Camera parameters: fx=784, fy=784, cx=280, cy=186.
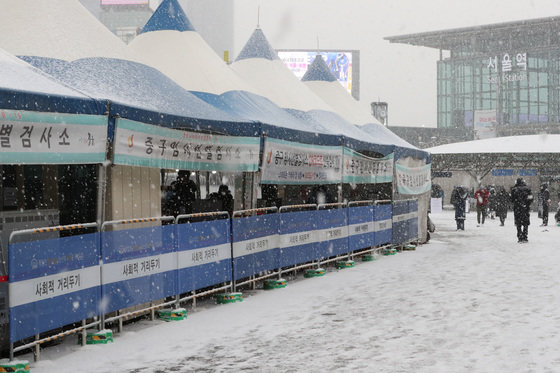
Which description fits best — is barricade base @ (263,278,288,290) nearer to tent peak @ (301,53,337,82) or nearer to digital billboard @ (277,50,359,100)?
tent peak @ (301,53,337,82)

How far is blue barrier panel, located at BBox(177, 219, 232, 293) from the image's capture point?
1014 centimetres

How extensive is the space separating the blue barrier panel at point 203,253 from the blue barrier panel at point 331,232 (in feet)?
12.2

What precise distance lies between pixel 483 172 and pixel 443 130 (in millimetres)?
42931

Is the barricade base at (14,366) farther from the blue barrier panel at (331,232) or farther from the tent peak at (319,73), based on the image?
the tent peak at (319,73)

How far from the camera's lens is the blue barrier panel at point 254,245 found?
461 inches

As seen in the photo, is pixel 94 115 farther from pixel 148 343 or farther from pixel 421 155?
pixel 421 155

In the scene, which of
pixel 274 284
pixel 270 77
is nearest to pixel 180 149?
pixel 274 284

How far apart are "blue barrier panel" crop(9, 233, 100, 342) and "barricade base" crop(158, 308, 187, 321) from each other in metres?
1.60

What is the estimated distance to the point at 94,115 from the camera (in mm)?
8742

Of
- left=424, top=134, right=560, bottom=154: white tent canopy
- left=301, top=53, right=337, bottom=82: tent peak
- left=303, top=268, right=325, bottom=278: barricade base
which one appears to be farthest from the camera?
left=424, top=134, right=560, bottom=154: white tent canopy

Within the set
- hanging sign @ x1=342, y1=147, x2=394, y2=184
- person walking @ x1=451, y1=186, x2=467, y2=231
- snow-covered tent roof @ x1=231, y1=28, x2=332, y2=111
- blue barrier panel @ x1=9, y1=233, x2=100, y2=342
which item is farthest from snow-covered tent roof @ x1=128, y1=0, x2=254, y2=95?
person walking @ x1=451, y1=186, x2=467, y2=231

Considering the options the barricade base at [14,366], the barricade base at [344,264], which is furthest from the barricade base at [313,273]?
the barricade base at [14,366]

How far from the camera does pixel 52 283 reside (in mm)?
7602

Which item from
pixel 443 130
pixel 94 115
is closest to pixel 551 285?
pixel 94 115
